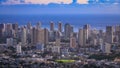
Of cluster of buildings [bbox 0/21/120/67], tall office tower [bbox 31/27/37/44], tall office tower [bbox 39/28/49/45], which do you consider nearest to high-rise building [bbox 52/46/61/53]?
cluster of buildings [bbox 0/21/120/67]

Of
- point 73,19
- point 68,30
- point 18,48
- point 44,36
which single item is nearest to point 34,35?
point 44,36

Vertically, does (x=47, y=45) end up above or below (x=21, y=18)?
below

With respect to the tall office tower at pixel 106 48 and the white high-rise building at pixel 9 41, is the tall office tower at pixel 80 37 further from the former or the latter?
the white high-rise building at pixel 9 41

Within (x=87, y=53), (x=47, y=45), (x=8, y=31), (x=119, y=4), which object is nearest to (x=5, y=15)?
(x=8, y=31)

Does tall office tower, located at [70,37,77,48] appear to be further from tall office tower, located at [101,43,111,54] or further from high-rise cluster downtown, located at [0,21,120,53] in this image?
tall office tower, located at [101,43,111,54]

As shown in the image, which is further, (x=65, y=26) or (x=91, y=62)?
(x=65, y=26)

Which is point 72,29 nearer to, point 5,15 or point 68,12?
point 68,12

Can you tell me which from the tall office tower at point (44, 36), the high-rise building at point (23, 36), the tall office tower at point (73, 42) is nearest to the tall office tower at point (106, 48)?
the tall office tower at point (73, 42)

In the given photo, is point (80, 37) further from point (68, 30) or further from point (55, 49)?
point (55, 49)
